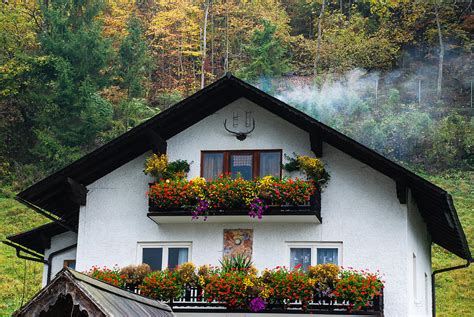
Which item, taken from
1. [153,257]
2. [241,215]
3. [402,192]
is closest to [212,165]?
[241,215]

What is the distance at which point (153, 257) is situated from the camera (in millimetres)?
22422

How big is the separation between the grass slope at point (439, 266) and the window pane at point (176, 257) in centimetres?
1133

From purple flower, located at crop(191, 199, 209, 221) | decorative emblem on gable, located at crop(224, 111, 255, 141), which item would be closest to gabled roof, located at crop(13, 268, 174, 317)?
purple flower, located at crop(191, 199, 209, 221)

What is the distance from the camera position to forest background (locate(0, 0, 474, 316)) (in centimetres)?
5656

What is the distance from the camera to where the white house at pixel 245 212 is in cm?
2123

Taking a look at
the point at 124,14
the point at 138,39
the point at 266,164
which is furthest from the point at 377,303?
the point at 124,14

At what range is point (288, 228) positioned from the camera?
71.8ft

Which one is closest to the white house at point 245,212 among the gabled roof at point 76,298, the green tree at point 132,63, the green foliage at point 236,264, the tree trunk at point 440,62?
the green foliage at point 236,264

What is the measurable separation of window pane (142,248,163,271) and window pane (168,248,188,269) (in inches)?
8.2

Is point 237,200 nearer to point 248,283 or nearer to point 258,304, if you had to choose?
point 248,283

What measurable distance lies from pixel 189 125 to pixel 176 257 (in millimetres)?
3110

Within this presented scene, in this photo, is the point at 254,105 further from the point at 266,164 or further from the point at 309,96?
the point at 309,96

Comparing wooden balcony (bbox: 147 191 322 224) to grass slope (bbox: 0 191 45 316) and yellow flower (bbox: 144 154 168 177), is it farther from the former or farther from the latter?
grass slope (bbox: 0 191 45 316)

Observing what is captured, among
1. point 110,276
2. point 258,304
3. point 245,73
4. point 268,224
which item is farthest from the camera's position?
point 245,73
